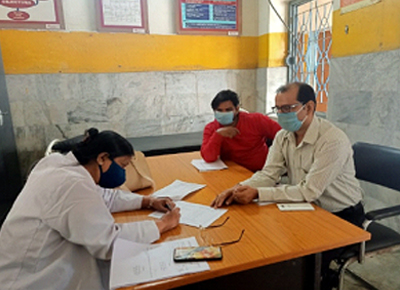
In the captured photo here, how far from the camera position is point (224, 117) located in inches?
89.1

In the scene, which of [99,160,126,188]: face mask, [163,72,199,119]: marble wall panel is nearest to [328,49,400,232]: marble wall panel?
[163,72,199,119]: marble wall panel

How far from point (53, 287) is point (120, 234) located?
0.26 metres

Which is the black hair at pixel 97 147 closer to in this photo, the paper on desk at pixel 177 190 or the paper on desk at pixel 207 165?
the paper on desk at pixel 177 190

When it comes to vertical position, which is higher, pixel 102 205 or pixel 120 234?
pixel 102 205

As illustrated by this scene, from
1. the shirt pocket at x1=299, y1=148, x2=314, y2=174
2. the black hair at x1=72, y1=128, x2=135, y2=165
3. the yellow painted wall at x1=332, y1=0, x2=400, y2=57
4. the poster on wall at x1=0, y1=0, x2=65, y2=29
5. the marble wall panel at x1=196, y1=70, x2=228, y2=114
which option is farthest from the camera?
the marble wall panel at x1=196, y1=70, x2=228, y2=114

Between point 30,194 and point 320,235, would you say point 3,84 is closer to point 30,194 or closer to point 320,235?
point 30,194

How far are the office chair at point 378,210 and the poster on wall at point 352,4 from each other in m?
1.13

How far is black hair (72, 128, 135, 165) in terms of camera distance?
44.2 inches

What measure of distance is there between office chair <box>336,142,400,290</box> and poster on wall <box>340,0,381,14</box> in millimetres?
1129

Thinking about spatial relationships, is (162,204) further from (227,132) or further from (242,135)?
(242,135)

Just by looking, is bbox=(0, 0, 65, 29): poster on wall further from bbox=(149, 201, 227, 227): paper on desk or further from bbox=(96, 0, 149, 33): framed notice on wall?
bbox=(149, 201, 227, 227): paper on desk

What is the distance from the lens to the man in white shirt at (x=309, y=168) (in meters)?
1.40

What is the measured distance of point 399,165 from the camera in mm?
1552

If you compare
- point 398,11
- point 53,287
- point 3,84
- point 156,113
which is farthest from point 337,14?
point 3,84
